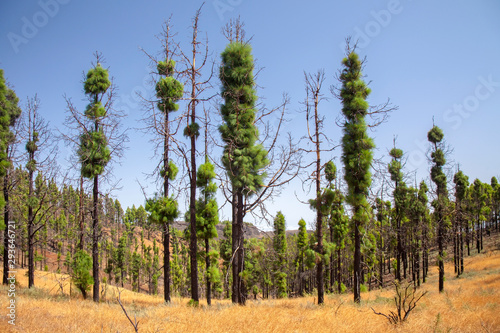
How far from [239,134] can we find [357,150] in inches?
273

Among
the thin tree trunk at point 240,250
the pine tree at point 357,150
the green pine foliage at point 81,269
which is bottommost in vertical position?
the green pine foliage at point 81,269

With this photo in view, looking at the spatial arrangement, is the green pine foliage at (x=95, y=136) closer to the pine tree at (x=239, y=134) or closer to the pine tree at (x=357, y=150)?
the pine tree at (x=239, y=134)

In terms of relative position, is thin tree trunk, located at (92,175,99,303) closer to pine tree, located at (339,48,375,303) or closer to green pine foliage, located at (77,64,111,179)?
green pine foliage, located at (77,64,111,179)

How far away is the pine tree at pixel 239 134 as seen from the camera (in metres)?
10.2

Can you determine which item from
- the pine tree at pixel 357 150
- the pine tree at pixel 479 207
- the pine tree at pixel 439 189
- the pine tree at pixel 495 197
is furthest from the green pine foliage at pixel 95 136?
the pine tree at pixel 495 197

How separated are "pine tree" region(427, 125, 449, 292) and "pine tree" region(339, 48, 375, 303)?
8.78 m

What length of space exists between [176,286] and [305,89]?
63.3 m

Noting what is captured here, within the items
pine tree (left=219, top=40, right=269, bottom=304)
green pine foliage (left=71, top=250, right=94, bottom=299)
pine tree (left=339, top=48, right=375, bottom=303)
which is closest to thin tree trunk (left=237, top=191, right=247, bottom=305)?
pine tree (left=219, top=40, right=269, bottom=304)

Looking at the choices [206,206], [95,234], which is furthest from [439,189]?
[95,234]

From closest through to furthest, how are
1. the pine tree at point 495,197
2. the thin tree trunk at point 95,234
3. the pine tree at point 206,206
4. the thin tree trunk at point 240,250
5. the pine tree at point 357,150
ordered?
1. the thin tree trunk at point 240,250
2. the pine tree at point 357,150
3. the thin tree trunk at point 95,234
4. the pine tree at point 206,206
5. the pine tree at point 495,197

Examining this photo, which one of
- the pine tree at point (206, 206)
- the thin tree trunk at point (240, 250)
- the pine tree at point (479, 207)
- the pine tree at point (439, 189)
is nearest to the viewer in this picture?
the thin tree trunk at point (240, 250)

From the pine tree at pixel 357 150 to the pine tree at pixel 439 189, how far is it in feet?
28.8

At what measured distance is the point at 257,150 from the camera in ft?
34.7

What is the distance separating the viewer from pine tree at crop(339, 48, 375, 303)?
47.0 feet
